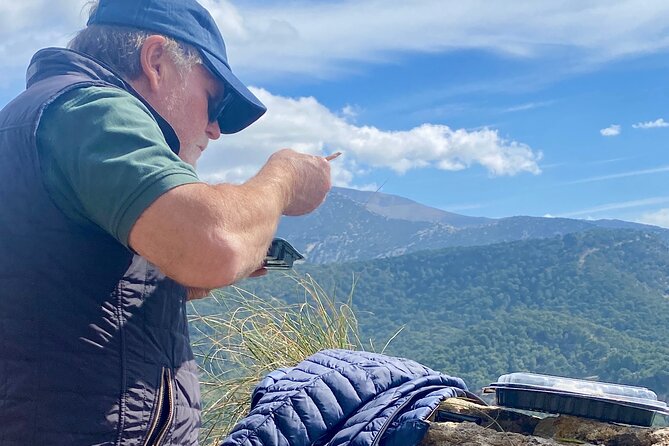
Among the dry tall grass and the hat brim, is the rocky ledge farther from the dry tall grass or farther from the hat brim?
the dry tall grass

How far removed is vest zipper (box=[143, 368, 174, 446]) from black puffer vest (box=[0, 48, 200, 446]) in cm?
4

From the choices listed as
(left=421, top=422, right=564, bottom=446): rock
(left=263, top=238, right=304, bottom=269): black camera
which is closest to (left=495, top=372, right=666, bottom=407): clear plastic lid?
(left=421, top=422, right=564, bottom=446): rock

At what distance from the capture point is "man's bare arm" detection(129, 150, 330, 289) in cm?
147

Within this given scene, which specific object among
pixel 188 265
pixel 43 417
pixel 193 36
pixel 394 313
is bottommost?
pixel 394 313

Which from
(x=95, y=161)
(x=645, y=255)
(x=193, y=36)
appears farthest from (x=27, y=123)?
(x=645, y=255)

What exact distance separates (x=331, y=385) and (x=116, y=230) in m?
0.76

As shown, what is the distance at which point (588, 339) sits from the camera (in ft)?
236

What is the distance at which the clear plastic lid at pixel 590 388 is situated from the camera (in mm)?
1837

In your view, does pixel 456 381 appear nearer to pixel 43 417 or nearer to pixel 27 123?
pixel 43 417

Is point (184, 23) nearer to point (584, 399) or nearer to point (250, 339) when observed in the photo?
point (584, 399)

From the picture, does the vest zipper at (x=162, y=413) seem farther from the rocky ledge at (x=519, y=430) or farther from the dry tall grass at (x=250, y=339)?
the dry tall grass at (x=250, y=339)

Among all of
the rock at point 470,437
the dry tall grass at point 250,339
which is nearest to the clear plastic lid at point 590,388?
the rock at point 470,437

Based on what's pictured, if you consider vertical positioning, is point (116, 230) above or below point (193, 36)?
below

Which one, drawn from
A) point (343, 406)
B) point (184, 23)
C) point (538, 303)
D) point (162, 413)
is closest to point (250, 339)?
point (343, 406)
